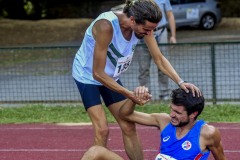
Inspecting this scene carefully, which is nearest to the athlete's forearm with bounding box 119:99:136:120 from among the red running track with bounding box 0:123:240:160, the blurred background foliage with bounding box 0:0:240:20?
the red running track with bounding box 0:123:240:160

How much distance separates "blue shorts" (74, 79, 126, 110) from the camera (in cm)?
625

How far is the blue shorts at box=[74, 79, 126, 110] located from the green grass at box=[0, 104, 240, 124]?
3.76 meters

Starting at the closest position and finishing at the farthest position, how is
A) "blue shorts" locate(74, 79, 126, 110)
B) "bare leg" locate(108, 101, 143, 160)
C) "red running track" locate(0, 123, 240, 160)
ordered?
1. "blue shorts" locate(74, 79, 126, 110)
2. "bare leg" locate(108, 101, 143, 160)
3. "red running track" locate(0, 123, 240, 160)

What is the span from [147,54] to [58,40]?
16.8 m

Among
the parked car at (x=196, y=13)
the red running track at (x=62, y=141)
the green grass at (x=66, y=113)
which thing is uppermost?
the red running track at (x=62, y=141)

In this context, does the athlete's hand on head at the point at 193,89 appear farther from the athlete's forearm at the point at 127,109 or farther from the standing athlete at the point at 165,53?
the standing athlete at the point at 165,53

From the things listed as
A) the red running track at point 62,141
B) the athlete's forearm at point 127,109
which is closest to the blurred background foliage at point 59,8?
the red running track at point 62,141

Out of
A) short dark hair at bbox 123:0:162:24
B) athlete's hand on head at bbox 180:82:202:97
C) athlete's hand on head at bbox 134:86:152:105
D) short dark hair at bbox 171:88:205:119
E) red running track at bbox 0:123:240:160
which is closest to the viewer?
short dark hair at bbox 171:88:205:119

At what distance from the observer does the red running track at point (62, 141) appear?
827 centimetres

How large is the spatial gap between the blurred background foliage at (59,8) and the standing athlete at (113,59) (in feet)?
86.8

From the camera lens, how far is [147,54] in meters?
11.2

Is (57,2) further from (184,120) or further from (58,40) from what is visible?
(184,120)

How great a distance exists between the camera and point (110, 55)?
6086 mm

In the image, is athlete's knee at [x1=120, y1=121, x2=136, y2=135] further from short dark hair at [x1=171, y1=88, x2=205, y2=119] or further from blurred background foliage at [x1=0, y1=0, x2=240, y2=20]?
blurred background foliage at [x1=0, y1=0, x2=240, y2=20]
